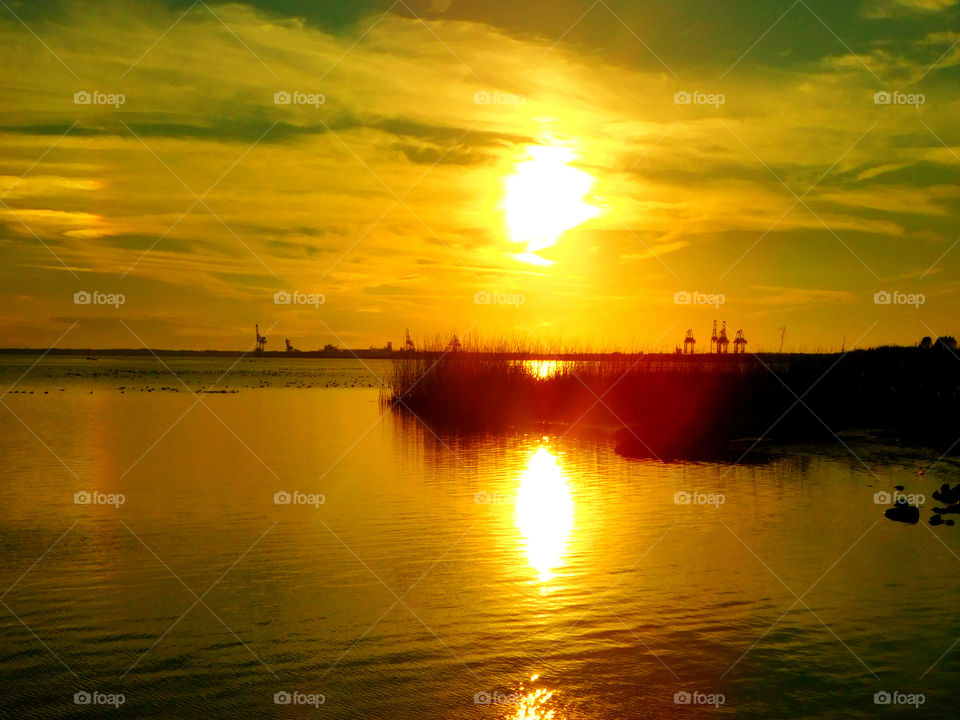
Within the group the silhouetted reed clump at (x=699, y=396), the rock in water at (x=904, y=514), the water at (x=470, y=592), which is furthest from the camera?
the silhouetted reed clump at (x=699, y=396)

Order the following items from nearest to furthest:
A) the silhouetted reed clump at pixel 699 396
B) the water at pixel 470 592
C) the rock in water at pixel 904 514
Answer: the water at pixel 470 592, the rock in water at pixel 904 514, the silhouetted reed clump at pixel 699 396

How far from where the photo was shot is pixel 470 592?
1084 centimetres

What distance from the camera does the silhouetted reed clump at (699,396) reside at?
30703mm

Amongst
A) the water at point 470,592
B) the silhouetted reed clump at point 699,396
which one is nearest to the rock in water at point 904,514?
the water at point 470,592

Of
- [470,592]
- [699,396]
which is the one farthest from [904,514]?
[699,396]

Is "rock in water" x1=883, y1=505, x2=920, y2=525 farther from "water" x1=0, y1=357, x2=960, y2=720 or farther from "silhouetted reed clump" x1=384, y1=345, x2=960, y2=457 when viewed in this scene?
"silhouetted reed clump" x1=384, y1=345, x2=960, y2=457

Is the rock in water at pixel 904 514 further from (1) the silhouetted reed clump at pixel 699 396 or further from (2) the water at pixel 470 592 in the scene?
(1) the silhouetted reed clump at pixel 699 396

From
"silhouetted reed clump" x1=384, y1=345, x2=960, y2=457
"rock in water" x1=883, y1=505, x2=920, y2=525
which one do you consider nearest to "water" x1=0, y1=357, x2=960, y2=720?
"rock in water" x1=883, y1=505, x2=920, y2=525

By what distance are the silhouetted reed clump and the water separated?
376 inches

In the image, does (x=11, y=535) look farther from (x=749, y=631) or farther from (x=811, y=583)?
(x=811, y=583)

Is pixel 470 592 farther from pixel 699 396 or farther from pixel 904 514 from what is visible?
pixel 699 396

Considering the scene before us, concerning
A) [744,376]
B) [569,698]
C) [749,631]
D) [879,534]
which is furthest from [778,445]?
[569,698]

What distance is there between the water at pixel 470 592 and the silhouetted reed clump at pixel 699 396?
9.54 m

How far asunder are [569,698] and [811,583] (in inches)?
204
